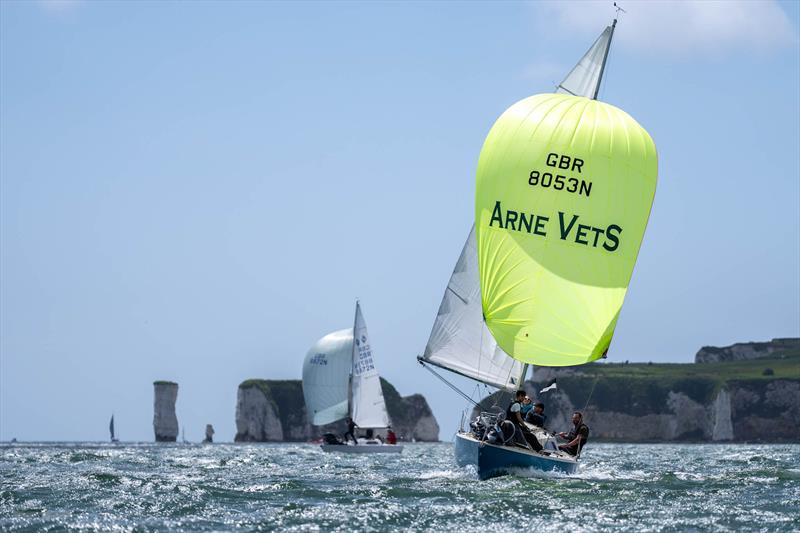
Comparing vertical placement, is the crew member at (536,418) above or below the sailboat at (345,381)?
below

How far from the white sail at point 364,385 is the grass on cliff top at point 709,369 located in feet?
244

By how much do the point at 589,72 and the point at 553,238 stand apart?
6955 millimetres

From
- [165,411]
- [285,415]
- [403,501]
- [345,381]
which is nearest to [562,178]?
[403,501]

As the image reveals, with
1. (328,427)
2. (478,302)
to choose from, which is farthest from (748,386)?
(478,302)

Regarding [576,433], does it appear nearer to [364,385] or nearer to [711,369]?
[364,385]

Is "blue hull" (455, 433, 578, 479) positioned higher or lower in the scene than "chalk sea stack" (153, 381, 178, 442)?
lower

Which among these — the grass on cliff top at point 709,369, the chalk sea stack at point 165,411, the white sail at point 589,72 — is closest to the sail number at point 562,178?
the white sail at point 589,72

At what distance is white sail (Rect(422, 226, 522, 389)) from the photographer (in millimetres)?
37438

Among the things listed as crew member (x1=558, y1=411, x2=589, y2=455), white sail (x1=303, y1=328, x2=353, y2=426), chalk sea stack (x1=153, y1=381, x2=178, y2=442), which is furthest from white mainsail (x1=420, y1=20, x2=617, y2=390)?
chalk sea stack (x1=153, y1=381, x2=178, y2=442)

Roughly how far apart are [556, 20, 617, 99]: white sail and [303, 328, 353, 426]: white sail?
5390 cm

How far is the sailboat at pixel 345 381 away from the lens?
81375 mm

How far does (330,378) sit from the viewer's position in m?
→ 91.2

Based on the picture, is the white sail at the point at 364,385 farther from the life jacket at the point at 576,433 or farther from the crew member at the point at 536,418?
the crew member at the point at 536,418

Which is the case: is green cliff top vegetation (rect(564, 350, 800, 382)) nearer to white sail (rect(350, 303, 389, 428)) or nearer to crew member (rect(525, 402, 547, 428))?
white sail (rect(350, 303, 389, 428))
